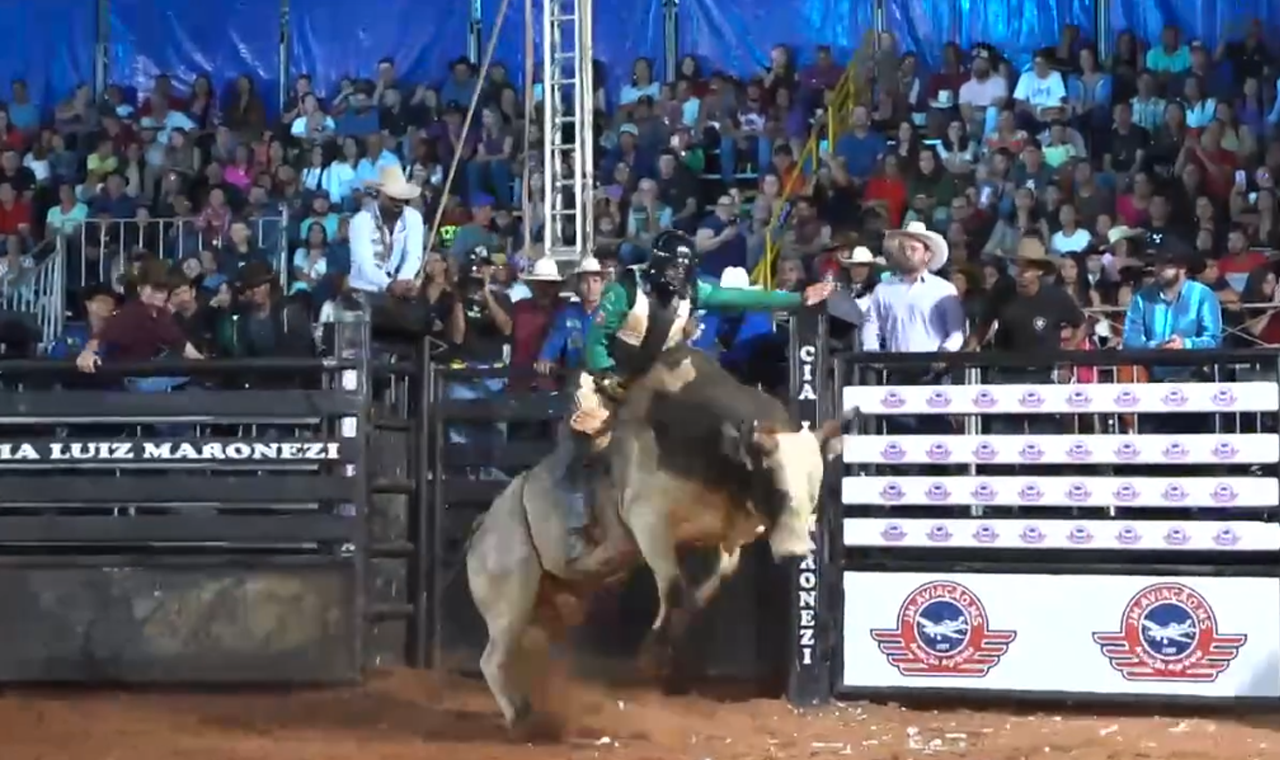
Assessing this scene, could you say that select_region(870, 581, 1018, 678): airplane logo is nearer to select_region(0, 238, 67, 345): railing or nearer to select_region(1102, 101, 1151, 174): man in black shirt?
select_region(1102, 101, 1151, 174): man in black shirt

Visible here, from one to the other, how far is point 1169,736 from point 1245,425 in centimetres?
208

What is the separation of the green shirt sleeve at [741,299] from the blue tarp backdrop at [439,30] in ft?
28.3

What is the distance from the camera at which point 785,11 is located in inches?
711

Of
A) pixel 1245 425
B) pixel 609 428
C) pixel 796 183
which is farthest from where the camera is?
pixel 796 183

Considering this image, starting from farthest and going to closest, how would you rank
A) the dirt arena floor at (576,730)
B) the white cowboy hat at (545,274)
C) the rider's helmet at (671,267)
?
1. the white cowboy hat at (545,274)
2. the dirt arena floor at (576,730)
3. the rider's helmet at (671,267)

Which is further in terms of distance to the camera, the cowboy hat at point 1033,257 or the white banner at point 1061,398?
the cowboy hat at point 1033,257

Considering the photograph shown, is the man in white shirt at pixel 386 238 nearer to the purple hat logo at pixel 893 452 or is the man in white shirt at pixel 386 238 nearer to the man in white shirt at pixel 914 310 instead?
the man in white shirt at pixel 914 310

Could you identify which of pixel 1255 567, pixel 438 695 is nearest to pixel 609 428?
pixel 438 695

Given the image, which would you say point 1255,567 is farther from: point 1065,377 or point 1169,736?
point 1065,377

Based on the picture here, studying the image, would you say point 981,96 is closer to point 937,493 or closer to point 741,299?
point 937,493

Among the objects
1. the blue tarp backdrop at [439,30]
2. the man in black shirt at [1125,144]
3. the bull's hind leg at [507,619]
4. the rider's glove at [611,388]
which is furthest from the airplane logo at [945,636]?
the blue tarp backdrop at [439,30]

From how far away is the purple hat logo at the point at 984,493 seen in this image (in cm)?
970

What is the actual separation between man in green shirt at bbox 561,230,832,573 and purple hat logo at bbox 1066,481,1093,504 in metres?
2.17

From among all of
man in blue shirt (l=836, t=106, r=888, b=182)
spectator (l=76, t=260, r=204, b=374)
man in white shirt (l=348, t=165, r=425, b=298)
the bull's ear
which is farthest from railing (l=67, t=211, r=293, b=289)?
the bull's ear
